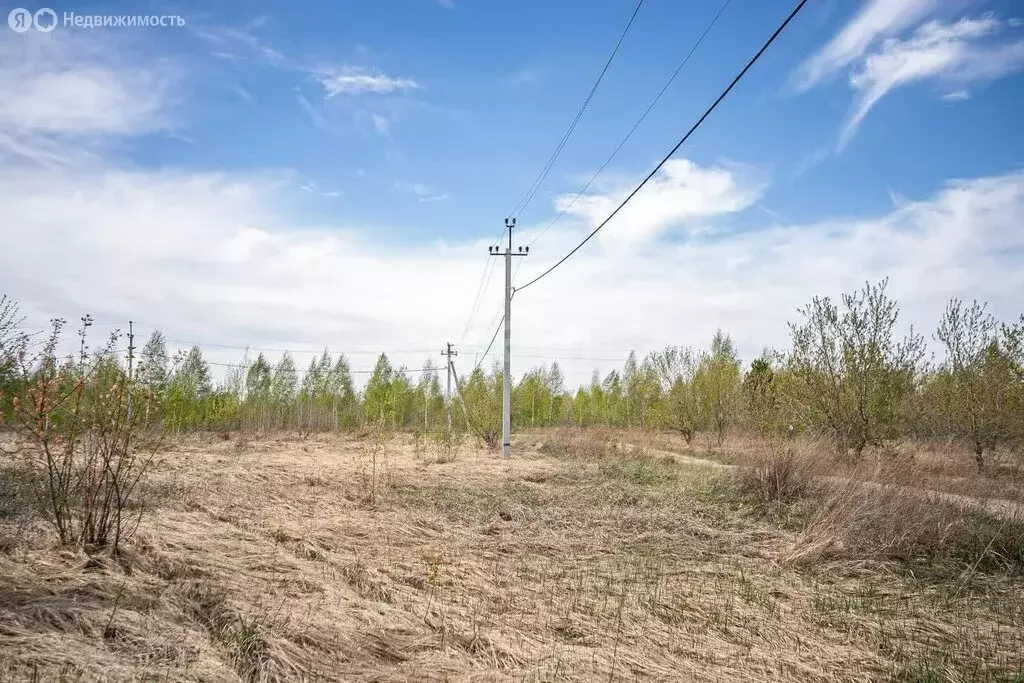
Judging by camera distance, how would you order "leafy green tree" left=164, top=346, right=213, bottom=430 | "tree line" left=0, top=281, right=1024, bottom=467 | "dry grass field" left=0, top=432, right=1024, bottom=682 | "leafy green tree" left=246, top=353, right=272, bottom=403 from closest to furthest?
"dry grass field" left=0, top=432, right=1024, bottom=682 < "tree line" left=0, top=281, right=1024, bottom=467 < "leafy green tree" left=164, top=346, right=213, bottom=430 < "leafy green tree" left=246, top=353, right=272, bottom=403

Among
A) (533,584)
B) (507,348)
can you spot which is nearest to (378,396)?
(507,348)

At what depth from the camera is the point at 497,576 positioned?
7031mm

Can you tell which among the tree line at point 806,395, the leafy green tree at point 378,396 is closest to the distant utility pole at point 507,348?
the tree line at point 806,395

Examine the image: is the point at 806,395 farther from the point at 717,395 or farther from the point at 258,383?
the point at 258,383

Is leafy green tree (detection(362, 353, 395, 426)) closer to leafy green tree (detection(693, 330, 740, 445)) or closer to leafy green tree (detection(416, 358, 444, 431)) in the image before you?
leafy green tree (detection(416, 358, 444, 431))

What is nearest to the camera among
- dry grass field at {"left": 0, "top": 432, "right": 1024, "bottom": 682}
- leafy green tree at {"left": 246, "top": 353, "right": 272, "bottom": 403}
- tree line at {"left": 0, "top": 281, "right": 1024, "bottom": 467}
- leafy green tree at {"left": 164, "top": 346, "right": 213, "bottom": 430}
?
dry grass field at {"left": 0, "top": 432, "right": 1024, "bottom": 682}

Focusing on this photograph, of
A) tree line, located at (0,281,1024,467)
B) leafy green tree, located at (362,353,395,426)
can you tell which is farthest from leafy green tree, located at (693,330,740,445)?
leafy green tree, located at (362,353,395,426)

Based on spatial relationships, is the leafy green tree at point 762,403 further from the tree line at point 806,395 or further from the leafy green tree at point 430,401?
the leafy green tree at point 430,401

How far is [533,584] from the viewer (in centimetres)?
682

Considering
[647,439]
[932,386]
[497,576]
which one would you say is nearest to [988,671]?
[497,576]

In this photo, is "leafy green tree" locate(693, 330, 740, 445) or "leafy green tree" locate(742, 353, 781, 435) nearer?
"leafy green tree" locate(742, 353, 781, 435)

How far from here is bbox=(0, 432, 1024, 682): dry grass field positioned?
14.4 ft

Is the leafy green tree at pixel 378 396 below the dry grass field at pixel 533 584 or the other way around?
the other way around

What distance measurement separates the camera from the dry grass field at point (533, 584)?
4395 millimetres
